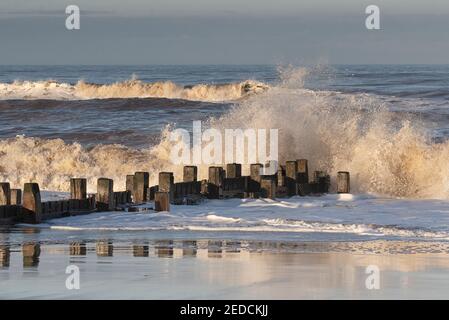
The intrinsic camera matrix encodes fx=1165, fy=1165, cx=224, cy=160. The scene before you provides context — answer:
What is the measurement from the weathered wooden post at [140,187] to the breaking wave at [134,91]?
27767 mm

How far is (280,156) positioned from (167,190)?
192 inches

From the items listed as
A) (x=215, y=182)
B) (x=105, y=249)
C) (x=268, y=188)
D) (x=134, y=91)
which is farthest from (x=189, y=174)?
(x=134, y=91)

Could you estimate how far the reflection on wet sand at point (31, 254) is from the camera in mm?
10084

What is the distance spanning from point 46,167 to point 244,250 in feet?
37.7

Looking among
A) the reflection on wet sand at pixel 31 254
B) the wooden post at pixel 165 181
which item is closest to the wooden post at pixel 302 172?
the wooden post at pixel 165 181

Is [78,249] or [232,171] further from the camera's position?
[232,171]

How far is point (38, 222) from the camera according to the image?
1301cm

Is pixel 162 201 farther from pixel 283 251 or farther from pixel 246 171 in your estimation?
pixel 246 171

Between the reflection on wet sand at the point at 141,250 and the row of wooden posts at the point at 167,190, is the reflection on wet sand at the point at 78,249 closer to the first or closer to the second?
the reflection on wet sand at the point at 141,250

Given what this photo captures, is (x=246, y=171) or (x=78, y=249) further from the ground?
(x=246, y=171)

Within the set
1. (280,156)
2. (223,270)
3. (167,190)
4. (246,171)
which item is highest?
(280,156)

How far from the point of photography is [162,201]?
14.0 m

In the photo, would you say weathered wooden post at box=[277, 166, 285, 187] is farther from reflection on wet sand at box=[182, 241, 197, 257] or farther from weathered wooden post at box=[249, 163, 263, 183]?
reflection on wet sand at box=[182, 241, 197, 257]
